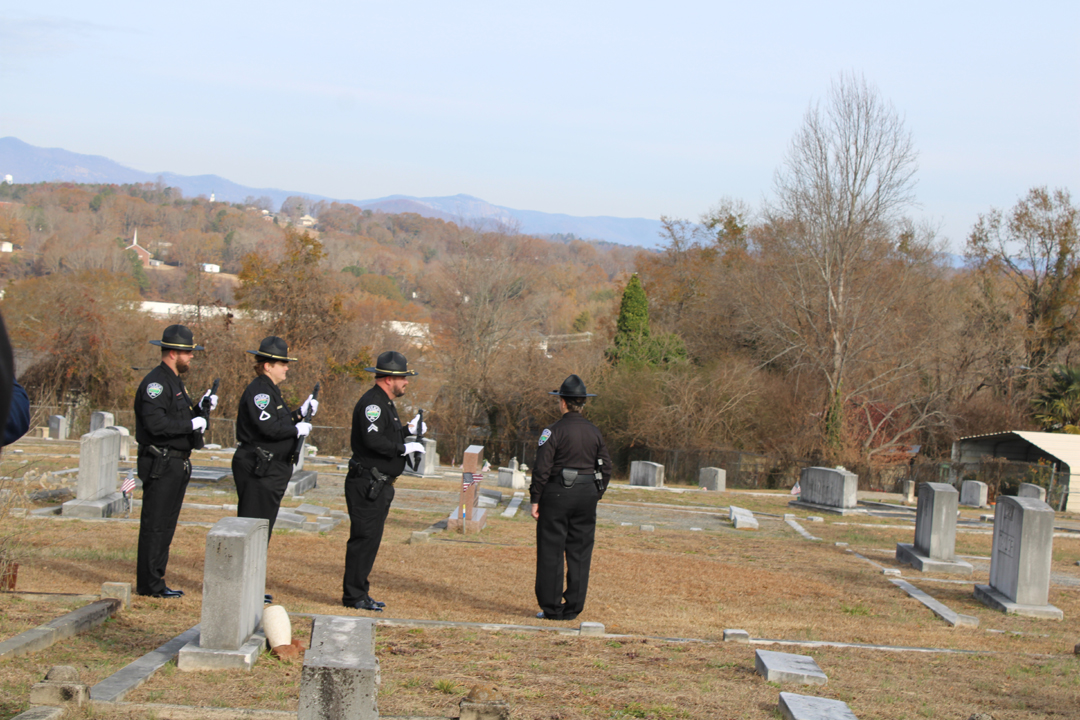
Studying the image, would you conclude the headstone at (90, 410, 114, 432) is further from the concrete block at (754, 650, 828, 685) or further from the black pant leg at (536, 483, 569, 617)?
the concrete block at (754, 650, 828, 685)

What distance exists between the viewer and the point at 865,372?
4038 cm

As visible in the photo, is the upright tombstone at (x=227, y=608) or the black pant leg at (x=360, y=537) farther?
the black pant leg at (x=360, y=537)

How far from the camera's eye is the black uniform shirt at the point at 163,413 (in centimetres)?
797

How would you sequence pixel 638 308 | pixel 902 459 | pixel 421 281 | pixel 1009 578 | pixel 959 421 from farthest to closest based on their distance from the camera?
pixel 421 281 < pixel 638 308 < pixel 959 421 < pixel 902 459 < pixel 1009 578

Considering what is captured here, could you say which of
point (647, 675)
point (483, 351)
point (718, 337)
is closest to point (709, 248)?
point (718, 337)

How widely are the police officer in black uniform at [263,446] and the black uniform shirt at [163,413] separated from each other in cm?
50

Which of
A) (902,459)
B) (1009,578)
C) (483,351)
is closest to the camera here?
(1009,578)

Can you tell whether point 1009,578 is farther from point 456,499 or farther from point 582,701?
point 456,499

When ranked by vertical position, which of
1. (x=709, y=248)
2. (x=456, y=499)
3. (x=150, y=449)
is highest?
(x=709, y=248)

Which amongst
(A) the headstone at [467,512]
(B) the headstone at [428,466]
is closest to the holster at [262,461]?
(A) the headstone at [467,512]

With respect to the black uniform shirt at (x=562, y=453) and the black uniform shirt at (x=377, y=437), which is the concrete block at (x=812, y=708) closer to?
the black uniform shirt at (x=562, y=453)

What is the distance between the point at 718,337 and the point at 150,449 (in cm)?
3940

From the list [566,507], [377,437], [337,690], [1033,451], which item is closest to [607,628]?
[566,507]

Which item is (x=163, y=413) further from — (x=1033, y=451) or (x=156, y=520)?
(x=1033, y=451)
